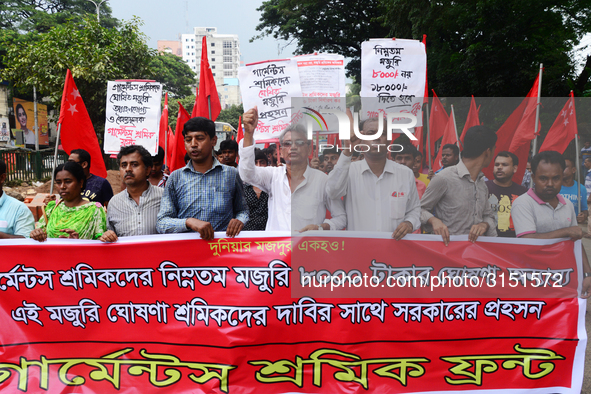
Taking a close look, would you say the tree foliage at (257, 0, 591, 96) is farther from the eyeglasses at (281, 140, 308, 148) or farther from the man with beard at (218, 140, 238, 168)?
the eyeglasses at (281, 140, 308, 148)

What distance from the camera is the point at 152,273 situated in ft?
8.82

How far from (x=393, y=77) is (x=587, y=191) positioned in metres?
2.23

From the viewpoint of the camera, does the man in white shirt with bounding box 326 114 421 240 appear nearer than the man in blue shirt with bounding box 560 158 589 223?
Yes

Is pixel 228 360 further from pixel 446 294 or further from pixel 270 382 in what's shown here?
pixel 446 294

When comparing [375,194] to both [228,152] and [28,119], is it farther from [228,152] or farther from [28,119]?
[28,119]

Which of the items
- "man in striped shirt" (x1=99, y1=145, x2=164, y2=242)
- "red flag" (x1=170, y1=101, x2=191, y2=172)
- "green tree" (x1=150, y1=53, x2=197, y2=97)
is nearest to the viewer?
"man in striped shirt" (x1=99, y1=145, x2=164, y2=242)

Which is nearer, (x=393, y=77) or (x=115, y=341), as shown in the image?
(x=115, y=341)

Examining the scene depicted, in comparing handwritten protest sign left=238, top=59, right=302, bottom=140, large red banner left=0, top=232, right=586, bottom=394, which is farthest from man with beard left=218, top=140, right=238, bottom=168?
large red banner left=0, top=232, right=586, bottom=394

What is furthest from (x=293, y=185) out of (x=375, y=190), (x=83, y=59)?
(x=83, y=59)

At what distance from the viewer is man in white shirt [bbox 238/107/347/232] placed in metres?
2.81

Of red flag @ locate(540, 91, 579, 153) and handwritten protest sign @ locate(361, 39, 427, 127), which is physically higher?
handwritten protest sign @ locate(361, 39, 427, 127)

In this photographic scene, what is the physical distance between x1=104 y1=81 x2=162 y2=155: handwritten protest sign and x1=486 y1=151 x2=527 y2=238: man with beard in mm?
4452

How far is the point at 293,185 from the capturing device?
121 inches

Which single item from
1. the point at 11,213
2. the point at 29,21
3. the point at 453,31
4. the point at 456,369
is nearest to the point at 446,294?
the point at 456,369
